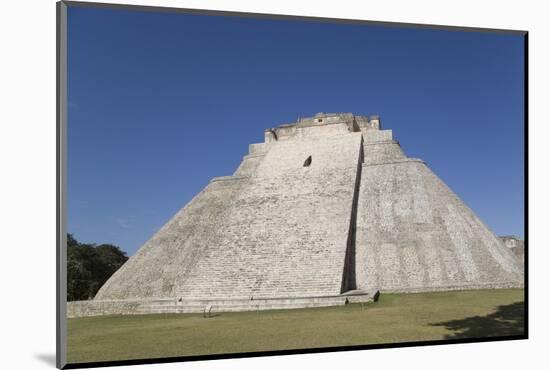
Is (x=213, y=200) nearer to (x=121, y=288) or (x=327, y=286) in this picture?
(x=121, y=288)

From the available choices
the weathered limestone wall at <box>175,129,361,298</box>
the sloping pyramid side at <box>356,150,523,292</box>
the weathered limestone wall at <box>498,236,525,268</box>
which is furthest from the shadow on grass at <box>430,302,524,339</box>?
the weathered limestone wall at <box>498,236,525,268</box>

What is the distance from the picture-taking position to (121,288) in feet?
51.3

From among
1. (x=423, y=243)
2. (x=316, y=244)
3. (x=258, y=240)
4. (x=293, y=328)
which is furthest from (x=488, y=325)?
(x=258, y=240)

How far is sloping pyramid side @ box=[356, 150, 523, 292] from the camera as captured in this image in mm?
14398

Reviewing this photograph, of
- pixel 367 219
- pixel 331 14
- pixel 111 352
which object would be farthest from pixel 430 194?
pixel 111 352

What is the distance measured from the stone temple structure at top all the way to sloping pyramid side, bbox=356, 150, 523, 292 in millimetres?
29

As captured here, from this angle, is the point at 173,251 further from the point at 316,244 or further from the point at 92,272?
the point at 316,244

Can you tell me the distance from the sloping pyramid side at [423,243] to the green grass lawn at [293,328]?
4.92 ft

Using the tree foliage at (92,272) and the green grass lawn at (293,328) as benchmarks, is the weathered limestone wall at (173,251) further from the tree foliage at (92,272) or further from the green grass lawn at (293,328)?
the green grass lawn at (293,328)

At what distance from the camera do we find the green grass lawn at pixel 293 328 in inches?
345

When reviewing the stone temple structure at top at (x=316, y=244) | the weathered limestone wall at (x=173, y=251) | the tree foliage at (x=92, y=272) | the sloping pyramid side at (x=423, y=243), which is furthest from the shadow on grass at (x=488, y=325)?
the tree foliage at (x=92, y=272)

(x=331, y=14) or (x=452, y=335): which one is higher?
(x=331, y=14)

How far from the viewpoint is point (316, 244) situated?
50.1 feet

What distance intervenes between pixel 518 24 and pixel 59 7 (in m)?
7.77
